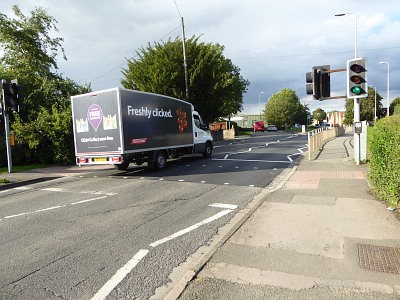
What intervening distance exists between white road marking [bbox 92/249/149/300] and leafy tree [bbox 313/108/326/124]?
125552mm

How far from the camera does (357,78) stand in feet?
37.2

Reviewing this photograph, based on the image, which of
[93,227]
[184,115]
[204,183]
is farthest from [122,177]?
[93,227]

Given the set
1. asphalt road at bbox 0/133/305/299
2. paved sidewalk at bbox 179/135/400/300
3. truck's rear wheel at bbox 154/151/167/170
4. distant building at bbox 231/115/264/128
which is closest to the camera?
paved sidewalk at bbox 179/135/400/300

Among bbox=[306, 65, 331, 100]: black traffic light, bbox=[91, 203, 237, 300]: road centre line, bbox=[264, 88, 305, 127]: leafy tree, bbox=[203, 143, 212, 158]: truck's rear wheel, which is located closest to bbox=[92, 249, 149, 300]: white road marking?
bbox=[91, 203, 237, 300]: road centre line

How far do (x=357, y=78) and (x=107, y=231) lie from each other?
33.0 feet

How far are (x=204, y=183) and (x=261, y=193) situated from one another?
7.12 feet

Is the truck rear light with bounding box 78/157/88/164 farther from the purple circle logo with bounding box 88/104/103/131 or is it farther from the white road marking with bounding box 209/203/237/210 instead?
the white road marking with bounding box 209/203/237/210

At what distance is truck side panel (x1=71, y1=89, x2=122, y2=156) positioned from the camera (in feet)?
37.5

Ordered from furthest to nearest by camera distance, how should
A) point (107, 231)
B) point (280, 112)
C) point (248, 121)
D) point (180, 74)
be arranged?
point (248, 121), point (280, 112), point (180, 74), point (107, 231)

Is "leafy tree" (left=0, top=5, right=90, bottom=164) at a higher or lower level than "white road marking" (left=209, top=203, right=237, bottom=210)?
higher

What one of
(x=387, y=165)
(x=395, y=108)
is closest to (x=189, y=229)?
(x=387, y=165)

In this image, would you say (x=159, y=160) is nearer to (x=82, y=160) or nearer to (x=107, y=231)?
(x=82, y=160)

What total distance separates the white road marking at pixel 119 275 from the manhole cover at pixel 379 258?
9.24 feet

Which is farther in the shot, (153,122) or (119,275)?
(153,122)
